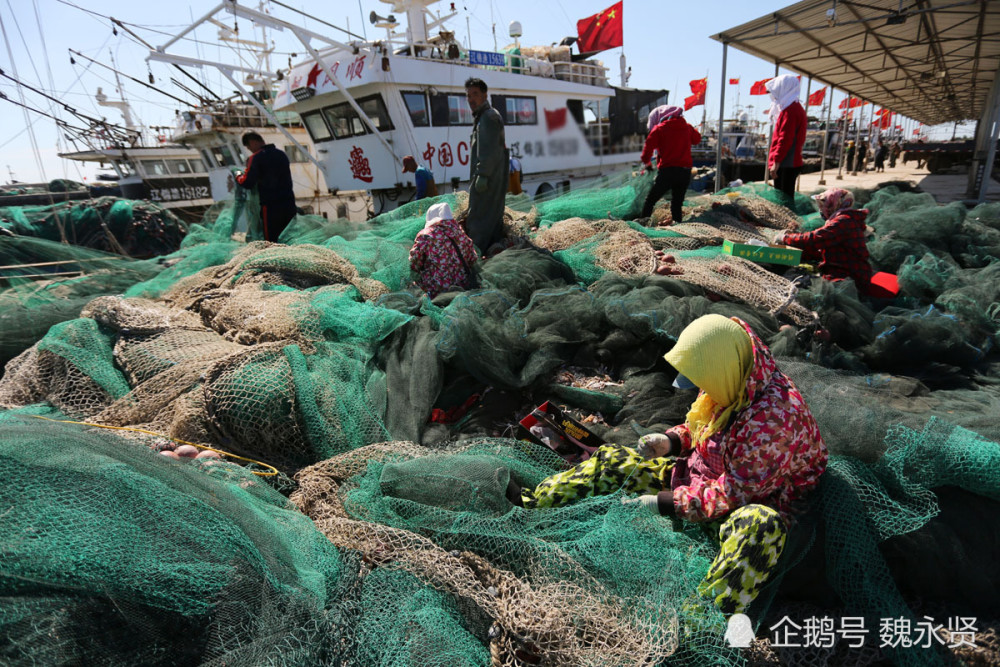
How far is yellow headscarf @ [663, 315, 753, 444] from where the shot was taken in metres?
1.93

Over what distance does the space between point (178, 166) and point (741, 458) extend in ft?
79.6

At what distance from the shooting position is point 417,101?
1133cm

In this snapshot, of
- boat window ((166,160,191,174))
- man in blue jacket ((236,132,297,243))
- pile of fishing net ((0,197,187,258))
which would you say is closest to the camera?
man in blue jacket ((236,132,297,243))

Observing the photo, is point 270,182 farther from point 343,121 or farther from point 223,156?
point 223,156

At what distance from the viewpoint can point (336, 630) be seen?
5.76ft

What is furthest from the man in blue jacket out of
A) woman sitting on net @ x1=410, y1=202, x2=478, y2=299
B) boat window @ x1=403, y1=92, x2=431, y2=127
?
boat window @ x1=403, y1=92, x2=431, y2=127

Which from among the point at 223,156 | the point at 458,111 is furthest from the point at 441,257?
the point at 223,156

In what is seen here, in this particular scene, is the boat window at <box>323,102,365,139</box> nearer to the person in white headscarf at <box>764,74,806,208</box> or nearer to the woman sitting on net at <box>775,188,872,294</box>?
the person in white headscarf at <box>764,74,806,208</box>

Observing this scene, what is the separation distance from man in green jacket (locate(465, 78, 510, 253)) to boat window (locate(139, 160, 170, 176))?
795 inches

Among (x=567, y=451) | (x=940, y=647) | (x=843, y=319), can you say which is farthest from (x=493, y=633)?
(x=843, y=319)

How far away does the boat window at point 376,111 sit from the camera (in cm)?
1114

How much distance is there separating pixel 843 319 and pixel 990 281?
5.13 feet

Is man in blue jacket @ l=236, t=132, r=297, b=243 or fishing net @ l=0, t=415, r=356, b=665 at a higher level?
man in blue jacket @ l=236, t=132, r=297, b=243

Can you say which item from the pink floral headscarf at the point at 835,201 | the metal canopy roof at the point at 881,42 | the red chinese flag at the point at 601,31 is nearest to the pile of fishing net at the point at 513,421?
the pink floral headscarf at the point at 835,201
